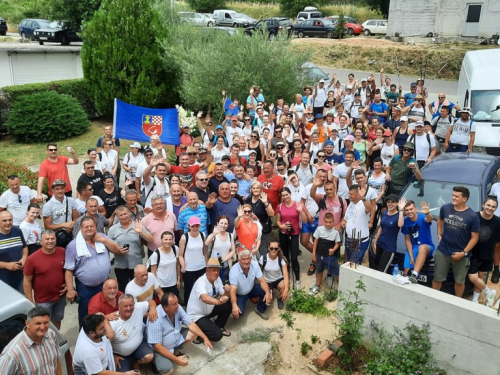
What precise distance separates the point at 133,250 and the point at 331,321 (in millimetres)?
2985

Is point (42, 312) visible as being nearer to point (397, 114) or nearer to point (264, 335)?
point (264, 335)

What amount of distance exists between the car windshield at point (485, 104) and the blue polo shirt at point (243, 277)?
26.7ft

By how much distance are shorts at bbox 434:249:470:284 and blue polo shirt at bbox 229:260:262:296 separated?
95.9 inches

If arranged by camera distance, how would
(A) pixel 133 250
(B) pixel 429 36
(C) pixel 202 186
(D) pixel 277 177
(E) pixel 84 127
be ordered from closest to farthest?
(A) pixel 133 250
(C) pixel 202 186
(D) pixel 277 177
(E) pixel 84 127
(B) pixel 429 36

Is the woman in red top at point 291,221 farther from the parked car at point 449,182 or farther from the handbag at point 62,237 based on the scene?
the handbag at point 62,237

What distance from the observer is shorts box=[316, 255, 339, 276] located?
7.31 m

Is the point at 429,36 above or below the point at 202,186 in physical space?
above

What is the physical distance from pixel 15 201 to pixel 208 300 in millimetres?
3372

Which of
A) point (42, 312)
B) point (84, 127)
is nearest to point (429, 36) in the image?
point (84, 127)

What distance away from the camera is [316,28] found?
35.8m

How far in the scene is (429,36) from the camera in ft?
107

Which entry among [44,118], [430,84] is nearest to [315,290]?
[44,118]

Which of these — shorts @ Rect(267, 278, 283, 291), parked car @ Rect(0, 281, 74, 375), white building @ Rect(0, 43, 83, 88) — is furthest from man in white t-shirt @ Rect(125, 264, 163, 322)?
white building @ Rect(0, 43, 83, 88)

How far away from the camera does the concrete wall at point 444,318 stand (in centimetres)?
515
